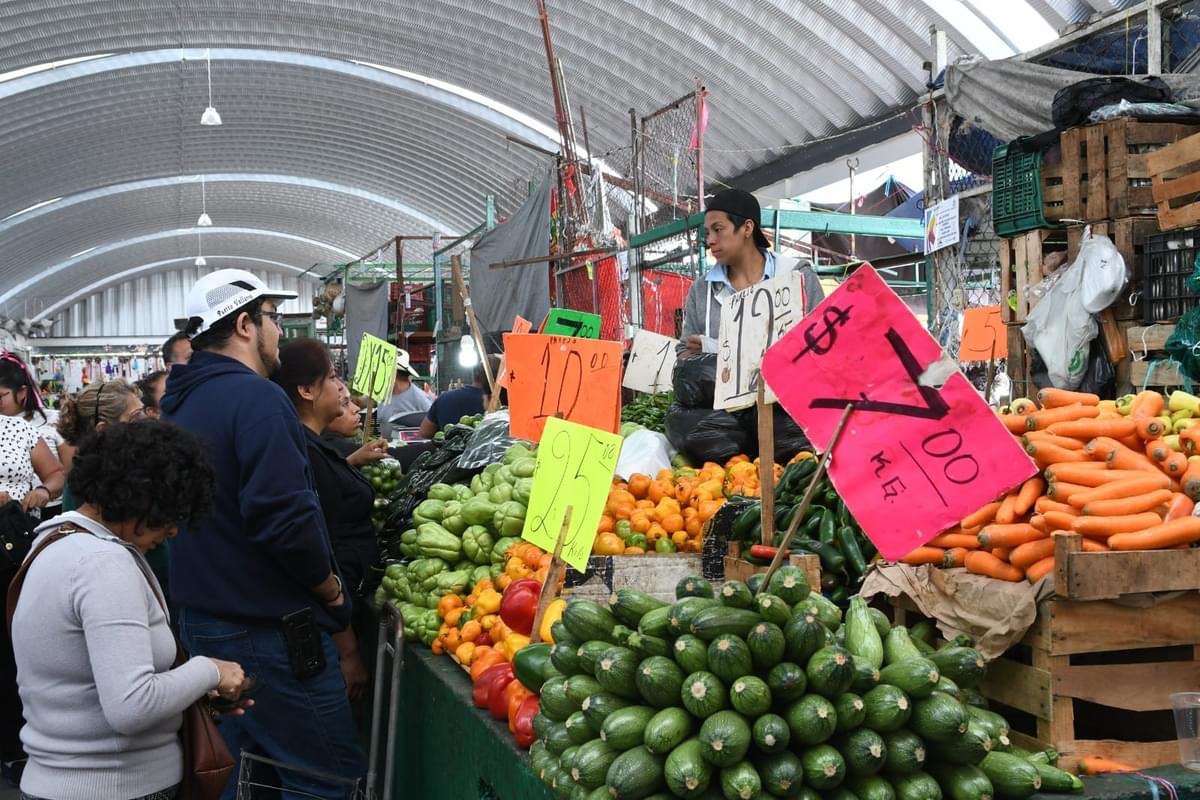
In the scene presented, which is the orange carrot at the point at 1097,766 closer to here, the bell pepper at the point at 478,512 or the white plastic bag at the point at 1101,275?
the bell pepper at the point at 478,512

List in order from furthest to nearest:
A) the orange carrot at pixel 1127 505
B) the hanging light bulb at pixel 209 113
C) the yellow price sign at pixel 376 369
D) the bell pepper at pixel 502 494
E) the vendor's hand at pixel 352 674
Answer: the hanging light bulb at pixel 209 113 → the yellow price sign at pixel 376 369 → the bell pepper at pixel 502 494 → the vendor's hand at pixel 352 674 → the orange carrot at pixel 1127 505

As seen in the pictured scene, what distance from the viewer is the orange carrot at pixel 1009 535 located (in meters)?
2.40

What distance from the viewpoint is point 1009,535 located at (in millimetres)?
2398

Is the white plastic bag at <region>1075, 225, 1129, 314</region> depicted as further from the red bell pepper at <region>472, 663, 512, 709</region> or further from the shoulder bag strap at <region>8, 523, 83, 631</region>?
the shoulder bag strap at <region>8, 523, 83, 631</region>

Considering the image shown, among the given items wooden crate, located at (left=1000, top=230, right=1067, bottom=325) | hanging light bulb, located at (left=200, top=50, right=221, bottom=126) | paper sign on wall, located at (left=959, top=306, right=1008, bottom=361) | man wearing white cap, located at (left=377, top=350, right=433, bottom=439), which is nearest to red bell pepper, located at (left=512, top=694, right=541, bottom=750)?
wooden crate, located at (left=1000, top=230, right=1067, bottom=325)

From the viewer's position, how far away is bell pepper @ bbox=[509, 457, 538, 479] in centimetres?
442

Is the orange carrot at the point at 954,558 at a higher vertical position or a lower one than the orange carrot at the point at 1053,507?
lower

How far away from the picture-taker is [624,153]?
2105 cm

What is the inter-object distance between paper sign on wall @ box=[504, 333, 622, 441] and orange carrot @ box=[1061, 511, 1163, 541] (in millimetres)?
1576

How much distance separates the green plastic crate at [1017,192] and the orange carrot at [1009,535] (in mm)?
4846

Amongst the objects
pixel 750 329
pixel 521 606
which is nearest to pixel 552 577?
pixel 521 606

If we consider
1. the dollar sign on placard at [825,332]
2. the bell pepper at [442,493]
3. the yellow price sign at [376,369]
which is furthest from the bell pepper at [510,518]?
the yellow price sign at [376,369]

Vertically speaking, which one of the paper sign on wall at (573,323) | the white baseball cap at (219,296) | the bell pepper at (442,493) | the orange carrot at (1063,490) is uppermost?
the paper sign on wall at (573,323)

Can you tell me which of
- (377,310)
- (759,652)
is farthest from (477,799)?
(377,310)
